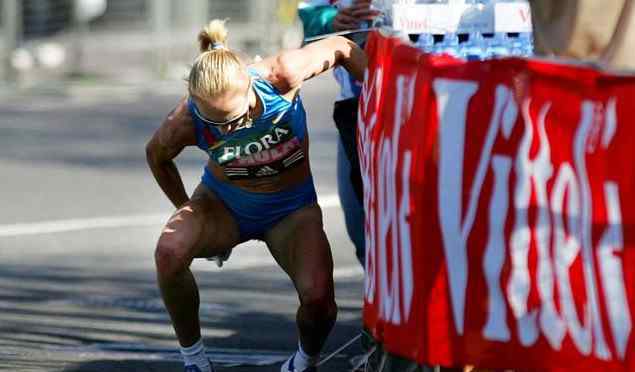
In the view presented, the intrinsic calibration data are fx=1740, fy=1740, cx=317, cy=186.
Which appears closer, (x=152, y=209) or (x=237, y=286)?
(x=237, y=286)

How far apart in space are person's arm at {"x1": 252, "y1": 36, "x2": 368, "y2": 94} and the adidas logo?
0.36 meters

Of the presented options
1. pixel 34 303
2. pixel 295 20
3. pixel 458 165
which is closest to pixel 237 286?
pixel 34 303

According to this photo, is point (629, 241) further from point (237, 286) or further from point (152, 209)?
point (152, 209)

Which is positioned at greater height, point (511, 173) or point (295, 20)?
point (511, 173)

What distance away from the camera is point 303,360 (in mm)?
7379

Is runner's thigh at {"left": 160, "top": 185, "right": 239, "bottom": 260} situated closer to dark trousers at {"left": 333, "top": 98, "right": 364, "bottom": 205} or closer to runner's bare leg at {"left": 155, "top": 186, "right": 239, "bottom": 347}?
runner's bare leg at {"left": 155, "top": 186, "right": 239, "bottom": 347}

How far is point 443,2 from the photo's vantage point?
6734mm

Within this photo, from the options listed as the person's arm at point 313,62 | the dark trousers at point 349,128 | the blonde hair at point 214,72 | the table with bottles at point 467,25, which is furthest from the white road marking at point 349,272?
the table with bottles at point 467,25

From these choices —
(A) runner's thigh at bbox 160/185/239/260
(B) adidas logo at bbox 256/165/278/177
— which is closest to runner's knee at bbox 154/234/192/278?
(A) runner's thigh at bbox 160/185/239/260

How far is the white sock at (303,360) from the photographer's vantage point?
736 centimetres

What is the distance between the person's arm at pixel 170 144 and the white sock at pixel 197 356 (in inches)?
26.4

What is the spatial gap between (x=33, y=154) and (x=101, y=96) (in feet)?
16.3

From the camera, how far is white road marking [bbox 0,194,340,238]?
12.4m

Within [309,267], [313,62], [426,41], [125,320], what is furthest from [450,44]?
[125,320]
